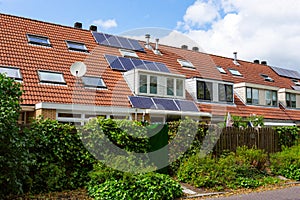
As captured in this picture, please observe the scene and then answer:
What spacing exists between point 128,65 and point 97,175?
12394 mm

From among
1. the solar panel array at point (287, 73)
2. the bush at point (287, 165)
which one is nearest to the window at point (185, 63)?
the bush at point (287, 165)

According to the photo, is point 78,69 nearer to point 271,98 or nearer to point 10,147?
point 10,147

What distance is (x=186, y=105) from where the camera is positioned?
818 inches

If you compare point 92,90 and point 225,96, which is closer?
point 92,90

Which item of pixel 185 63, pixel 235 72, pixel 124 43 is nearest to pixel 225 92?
pixel 185 63

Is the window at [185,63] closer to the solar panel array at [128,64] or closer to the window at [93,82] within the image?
the solar panel array at [128,64]

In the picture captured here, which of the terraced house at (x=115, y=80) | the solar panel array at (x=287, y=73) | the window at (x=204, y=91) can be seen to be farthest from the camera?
the solar panel array at (x=287, y=73)

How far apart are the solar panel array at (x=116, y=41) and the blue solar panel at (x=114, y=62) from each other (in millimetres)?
1980

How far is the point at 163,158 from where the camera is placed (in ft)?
40.7

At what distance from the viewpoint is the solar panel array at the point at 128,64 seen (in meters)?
21.0

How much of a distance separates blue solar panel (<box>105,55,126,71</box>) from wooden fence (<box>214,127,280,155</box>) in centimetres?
870

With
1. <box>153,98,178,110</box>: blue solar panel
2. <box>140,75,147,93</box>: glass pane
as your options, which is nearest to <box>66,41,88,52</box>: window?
<box>140,75,147,93</box>: glass pane

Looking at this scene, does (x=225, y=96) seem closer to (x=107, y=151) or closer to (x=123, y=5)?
(x=123, y=5)

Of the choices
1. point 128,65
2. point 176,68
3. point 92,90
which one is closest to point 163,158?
point 92,90
